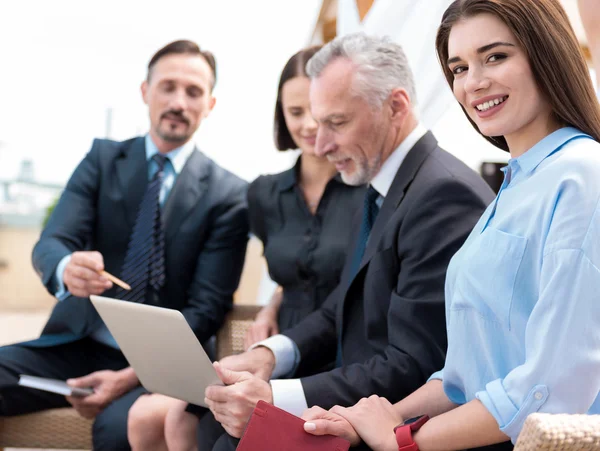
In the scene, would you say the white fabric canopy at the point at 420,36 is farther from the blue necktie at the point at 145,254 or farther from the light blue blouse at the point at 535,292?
the light blue blouse at the point at 535,292

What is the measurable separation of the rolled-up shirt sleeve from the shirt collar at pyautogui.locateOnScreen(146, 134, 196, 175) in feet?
5.66

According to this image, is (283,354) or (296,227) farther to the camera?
(296,227)

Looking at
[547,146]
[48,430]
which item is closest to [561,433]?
[547,146]

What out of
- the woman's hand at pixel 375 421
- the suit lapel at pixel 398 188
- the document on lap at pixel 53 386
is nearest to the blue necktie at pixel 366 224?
the suit lapel at pixel 398 188

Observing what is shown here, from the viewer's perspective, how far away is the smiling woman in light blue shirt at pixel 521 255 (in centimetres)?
85

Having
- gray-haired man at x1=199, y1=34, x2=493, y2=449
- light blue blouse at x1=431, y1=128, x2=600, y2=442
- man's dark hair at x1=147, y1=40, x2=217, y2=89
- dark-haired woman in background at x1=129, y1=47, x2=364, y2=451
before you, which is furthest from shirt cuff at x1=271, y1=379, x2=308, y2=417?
man's dark hair at x1=147, y1=40, x2=217, y2=89

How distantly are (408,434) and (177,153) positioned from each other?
5.34 feet

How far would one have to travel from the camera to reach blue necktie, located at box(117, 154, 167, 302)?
2.21m

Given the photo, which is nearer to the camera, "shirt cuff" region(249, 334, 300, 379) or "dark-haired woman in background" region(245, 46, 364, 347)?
"shirt cuff" region(249, 334, 300, 379)

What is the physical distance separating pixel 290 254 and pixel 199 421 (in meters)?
0.61

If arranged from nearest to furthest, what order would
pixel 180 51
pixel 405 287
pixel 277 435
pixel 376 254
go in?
pixel 277 435 < pixel 405 287 < pixel 376 254 < pixel 180 51

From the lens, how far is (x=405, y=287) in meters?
1.37

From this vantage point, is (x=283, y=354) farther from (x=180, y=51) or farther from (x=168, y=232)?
(x=180, y=51)

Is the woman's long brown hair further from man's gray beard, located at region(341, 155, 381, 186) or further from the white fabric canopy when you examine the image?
the white fabric canopy
